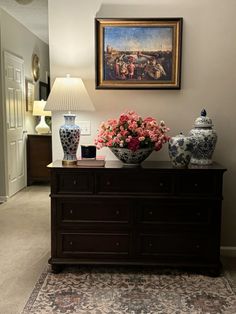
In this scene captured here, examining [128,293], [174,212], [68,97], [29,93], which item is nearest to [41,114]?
[29,93]

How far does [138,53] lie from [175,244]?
1.63 metres

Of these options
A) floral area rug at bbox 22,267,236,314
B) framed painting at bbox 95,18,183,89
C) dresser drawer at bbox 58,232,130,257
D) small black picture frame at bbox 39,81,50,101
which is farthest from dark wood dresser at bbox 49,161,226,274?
small black picture frame at bbox 39,81,50,101

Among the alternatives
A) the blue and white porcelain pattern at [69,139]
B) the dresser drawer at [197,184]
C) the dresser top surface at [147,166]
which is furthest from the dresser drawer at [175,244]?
the blue and white porcelain pattern at [69,139]

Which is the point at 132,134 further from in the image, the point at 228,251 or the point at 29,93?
the point at 29,93

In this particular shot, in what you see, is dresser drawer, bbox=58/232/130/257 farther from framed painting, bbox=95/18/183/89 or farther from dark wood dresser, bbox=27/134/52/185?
dark wood dresser, bbox=27/134/52/185

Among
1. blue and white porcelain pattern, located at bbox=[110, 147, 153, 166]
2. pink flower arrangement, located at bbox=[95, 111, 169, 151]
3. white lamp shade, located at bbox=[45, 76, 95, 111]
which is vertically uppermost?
white lamp shade, located at bbox=[45, 76, 95, 111]

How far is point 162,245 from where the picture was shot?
9.08ft

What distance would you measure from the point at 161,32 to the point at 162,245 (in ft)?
5.83

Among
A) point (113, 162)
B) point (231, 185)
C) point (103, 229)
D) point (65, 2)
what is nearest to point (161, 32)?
point (65, 2)

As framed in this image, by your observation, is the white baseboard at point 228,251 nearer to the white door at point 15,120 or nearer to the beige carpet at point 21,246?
the beige carpet at point 21,246

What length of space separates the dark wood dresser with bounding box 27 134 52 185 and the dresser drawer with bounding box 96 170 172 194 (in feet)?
11.3

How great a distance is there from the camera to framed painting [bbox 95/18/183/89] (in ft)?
9.87

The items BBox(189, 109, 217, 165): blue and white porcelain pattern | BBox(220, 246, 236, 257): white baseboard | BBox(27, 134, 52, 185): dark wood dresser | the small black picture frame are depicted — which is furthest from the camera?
the small black picture frame

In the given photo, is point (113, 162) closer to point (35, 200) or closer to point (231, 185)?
point (231, 185)
